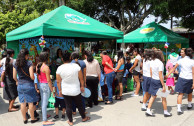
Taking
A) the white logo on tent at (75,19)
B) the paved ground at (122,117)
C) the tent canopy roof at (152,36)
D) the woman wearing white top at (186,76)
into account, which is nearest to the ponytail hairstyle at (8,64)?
the paved ground at (122,117)

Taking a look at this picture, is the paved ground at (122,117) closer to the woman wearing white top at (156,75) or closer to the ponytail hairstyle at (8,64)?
the woman wearing white top at (156,75)

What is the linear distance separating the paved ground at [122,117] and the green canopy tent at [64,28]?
2.24m

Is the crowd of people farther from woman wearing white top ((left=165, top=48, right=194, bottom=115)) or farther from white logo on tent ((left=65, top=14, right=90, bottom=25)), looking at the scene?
white logo on tent ((left=65, top=14, right=90, bottom=25))

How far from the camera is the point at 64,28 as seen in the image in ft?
16.8

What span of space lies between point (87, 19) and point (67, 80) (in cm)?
366

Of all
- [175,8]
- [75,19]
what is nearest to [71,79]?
[75,19]

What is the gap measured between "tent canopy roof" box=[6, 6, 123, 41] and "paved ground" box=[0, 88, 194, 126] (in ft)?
7.37

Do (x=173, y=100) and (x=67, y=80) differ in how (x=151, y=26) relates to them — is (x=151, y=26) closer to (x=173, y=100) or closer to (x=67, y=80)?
(x=173, y=100)

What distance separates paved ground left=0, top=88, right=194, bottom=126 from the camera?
155 inches

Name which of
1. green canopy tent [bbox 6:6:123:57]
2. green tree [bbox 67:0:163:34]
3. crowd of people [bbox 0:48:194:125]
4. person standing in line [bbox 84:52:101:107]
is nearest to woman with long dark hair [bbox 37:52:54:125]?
crowd of people [bbox 0:48:194:125]

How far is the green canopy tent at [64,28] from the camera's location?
485 centimetres

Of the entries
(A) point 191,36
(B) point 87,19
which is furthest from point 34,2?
(A) point 191,36

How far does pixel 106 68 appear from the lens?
527 centimetres

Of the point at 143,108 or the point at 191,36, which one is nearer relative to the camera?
the point at 143,108
